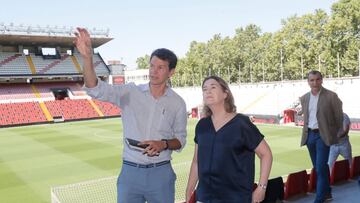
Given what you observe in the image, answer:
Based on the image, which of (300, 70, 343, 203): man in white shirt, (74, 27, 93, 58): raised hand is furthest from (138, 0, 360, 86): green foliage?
(74, 27, 93, 58): raised hand

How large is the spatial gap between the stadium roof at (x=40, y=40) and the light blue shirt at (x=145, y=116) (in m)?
38.1

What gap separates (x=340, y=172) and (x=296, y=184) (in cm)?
141

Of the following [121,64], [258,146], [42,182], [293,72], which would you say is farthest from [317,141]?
[121,64]

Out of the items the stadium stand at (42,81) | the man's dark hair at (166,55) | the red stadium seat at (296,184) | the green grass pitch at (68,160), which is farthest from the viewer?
the stadium stand at (42,81)

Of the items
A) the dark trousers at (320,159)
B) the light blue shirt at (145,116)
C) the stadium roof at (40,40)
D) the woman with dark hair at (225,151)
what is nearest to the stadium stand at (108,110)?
the stadium roof at (40,40)

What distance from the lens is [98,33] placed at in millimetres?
46594

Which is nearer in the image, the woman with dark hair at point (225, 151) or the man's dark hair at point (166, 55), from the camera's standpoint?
the woman with dark hair at point (225, 151)

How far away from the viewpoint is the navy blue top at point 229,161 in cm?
302

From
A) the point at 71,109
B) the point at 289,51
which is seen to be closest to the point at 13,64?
the point at 71,109

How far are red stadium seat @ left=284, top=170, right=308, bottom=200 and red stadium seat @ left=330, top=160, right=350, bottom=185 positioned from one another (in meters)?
0.85

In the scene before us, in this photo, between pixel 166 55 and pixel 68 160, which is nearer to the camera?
pixel 166 55

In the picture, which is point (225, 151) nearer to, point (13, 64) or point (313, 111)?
point (313, 111)

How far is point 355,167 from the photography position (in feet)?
26.2

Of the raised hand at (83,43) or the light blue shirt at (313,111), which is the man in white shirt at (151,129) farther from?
the light blue shirt at (313,111)
